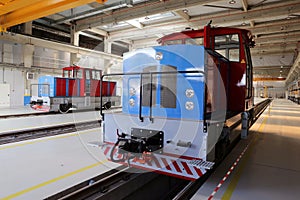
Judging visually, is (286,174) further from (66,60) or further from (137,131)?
(66,60)

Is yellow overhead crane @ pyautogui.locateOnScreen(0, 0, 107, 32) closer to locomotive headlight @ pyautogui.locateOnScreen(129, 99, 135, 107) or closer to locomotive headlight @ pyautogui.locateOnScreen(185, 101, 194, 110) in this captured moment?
locomotive headlight @ pyautogui.locateOnScreen(129, 99, 135, 107)

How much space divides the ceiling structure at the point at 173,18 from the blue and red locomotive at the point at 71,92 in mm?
3457

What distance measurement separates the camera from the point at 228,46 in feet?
15.1

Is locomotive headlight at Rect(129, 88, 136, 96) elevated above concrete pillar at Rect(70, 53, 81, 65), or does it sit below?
below

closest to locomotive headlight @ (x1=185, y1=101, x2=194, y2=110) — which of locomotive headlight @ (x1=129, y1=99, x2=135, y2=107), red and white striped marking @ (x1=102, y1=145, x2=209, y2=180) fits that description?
red and white striped marking @ (x1=102, y1=145, x2=209, y2=180)

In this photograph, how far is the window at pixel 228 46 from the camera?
179 inches

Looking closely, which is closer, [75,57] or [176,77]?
[176,77]

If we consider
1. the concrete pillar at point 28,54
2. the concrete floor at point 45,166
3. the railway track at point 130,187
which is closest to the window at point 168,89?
the railway track at point 130,187

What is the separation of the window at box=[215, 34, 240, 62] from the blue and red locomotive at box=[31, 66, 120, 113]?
29.1 ft

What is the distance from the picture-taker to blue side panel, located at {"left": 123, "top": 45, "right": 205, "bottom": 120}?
10.2 ft

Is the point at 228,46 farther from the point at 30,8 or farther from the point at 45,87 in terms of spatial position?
the point at 45,87

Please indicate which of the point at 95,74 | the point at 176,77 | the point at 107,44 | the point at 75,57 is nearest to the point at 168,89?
the point at 176,77

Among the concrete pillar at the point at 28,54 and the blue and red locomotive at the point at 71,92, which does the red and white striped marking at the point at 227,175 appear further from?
the concrete pillar at the point at 28,54

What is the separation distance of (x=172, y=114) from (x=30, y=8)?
5.66 meters
